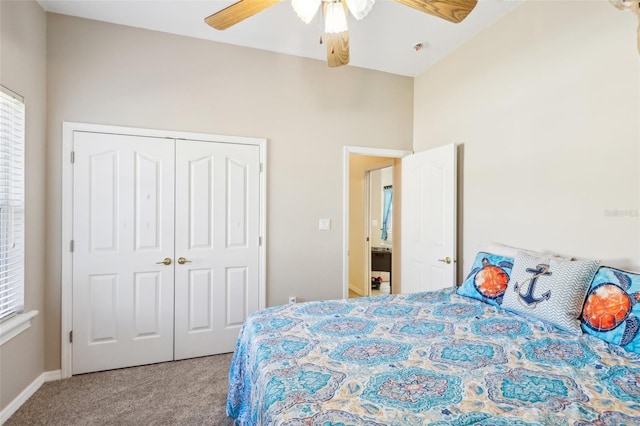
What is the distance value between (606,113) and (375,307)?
5.94ft

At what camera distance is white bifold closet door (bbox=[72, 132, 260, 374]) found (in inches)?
100

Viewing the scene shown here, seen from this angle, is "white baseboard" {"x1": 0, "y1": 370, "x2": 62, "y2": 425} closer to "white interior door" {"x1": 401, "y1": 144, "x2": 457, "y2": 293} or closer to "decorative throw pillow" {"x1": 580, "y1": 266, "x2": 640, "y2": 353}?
"white interior door" {"x1": 401, "y1": 144, "x2": 457, "y2": 293}

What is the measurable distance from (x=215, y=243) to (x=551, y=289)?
2521 mm

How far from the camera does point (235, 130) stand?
2957 mm

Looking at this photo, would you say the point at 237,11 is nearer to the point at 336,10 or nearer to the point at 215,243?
the point at 336,10

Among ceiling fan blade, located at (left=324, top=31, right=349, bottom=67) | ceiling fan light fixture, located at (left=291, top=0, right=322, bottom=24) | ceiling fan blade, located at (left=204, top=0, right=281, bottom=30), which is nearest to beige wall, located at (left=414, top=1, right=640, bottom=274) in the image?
ceiling fan blade, located at (left=324, top=31, right=349, bottom=67)

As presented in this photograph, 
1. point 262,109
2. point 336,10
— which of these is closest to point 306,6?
point 336,10

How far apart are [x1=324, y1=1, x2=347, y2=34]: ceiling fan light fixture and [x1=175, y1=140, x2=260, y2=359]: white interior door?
147cm

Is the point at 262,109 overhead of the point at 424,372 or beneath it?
overhead

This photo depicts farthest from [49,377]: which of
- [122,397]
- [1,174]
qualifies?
[1,174]

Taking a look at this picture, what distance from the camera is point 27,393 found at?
220cm

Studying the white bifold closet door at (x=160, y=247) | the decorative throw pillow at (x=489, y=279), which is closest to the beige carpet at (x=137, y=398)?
the white bifold closet door at (x=160, y=247)

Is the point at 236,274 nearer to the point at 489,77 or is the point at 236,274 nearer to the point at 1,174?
the point at 1,174

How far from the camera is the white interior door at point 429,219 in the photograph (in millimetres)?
2863
